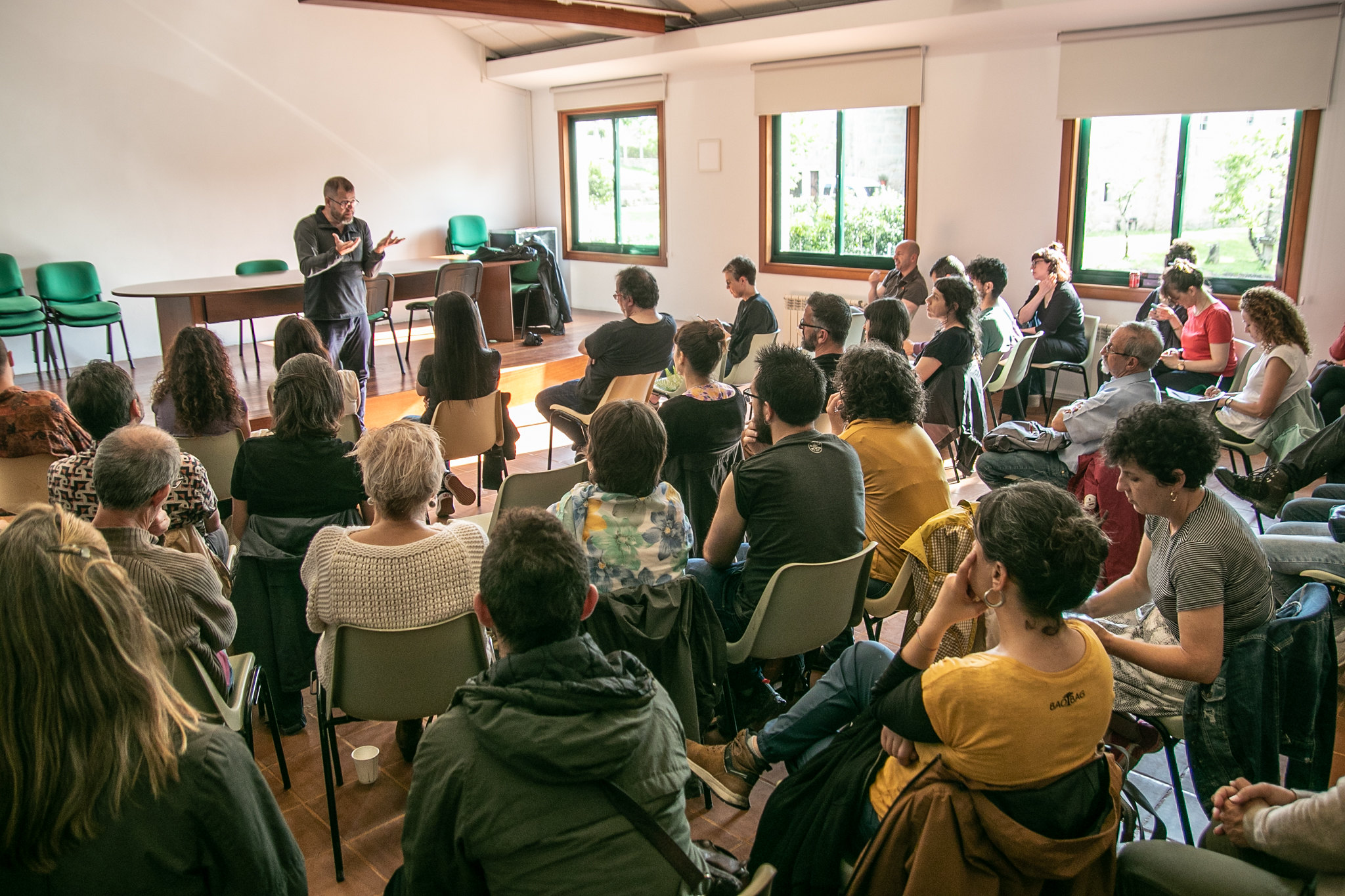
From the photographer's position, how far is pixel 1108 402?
3793 millimetres

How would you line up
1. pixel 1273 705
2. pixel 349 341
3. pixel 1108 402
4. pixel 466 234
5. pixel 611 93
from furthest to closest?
pixel 466 234
pixel 611 93
pixel 349 341
pixel 1108 402
pixel 1273 705

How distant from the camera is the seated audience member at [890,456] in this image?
9.86 feet

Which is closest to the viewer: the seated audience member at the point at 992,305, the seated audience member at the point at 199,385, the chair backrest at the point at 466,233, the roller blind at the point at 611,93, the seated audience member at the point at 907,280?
the seated audience member at the point at 199,385

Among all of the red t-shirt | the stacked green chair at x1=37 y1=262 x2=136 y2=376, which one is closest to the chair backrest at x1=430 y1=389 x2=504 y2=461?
the red t-shirt

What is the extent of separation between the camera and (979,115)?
7.65 m

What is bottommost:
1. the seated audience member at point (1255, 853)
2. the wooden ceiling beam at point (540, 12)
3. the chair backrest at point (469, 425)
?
the seated audience member at point (1255, 853)

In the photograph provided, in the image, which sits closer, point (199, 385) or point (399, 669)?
point (399, 669)

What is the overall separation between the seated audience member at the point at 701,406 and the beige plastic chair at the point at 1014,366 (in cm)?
266

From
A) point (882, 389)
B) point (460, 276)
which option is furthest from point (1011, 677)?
point (460, 276)

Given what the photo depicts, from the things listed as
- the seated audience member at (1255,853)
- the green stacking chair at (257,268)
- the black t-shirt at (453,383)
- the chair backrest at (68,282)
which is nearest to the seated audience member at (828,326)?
the black t-shirt at (453,383)

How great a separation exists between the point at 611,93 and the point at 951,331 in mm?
6646

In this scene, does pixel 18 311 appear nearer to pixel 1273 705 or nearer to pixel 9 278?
pixel 9 278

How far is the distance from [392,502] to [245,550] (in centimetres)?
74

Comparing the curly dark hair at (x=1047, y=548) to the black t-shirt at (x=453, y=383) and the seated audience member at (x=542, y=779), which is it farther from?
the black t-shirt at (x=453, y=383)
